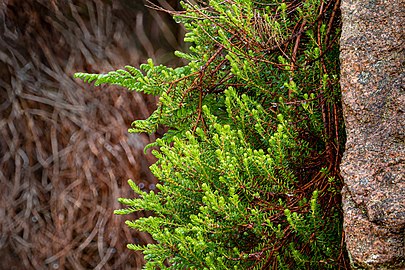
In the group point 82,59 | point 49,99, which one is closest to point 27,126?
point 49,99

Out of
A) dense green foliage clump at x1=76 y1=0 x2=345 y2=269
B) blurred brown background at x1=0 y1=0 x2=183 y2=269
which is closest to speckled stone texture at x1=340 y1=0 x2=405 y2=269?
dense green foliage clump at x1=76 y1=0 x2=345 y2=269

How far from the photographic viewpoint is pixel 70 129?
3.56 meters

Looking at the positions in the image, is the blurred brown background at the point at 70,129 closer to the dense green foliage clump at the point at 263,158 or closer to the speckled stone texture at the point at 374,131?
the dense green foliage clump at the point at 263,158

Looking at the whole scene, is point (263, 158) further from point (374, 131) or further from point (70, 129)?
point (70, 129)

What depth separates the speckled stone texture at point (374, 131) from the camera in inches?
48.2

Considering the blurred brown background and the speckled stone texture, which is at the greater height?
the speckled stone texture

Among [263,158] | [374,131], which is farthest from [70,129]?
[374,131]

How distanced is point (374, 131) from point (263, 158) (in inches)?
10.4

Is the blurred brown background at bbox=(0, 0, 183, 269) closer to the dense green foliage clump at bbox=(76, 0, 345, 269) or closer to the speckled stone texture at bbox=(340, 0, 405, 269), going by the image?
the dense green foliage clump at bbox=(76, 0, 345, 269)

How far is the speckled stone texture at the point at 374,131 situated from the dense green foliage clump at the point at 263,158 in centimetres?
12

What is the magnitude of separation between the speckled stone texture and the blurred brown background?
2057 millimetres

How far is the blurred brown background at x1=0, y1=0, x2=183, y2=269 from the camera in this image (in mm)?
3389

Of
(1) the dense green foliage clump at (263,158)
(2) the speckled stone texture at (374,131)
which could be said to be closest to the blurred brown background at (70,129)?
(1) the dense green foliage clump at (263,158)

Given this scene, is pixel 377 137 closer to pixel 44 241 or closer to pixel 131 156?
pixel 131 156
